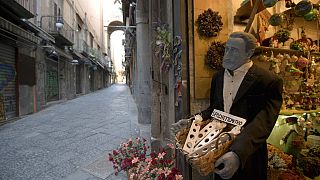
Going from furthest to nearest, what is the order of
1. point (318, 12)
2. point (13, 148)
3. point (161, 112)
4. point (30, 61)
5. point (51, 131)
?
point (30, 61) → point (51, 131) → point (13, 148) → point (161, 112) → point (318, 12)

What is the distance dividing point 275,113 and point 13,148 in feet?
19.4

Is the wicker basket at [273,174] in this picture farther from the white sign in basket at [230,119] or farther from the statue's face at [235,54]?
the statue's face at [235,54]

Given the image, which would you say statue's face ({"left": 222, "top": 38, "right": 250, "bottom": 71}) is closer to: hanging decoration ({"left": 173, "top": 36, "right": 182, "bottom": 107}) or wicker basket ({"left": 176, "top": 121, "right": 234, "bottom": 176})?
wicker basket ({"left": 176, "top": 121, "right": 234, "bottom": 176})

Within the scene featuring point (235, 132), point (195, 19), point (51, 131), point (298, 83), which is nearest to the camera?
point (235, 132)

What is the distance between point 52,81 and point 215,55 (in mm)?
15874

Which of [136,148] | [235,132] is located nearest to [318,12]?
[235,132]

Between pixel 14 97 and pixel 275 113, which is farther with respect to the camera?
pixel 14 97

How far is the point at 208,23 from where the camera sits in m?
2.69

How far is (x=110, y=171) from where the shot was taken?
4.25 m

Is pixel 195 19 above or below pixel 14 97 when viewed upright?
above

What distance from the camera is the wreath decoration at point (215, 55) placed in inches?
106

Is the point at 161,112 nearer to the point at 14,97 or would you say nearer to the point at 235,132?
the point at 235,132

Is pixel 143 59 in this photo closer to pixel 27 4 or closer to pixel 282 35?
pixel 282 35

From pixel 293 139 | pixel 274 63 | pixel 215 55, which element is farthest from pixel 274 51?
pixel 293 139
